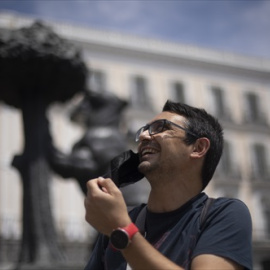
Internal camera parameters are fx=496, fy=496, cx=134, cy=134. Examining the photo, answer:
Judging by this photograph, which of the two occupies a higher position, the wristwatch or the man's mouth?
the man's mouth

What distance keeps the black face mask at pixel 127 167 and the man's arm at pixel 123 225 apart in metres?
0.16

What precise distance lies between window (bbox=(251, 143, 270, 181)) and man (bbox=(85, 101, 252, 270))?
22.0 meters

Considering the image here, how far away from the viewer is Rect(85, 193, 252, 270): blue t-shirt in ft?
3.84

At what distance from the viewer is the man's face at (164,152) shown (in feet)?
4.49

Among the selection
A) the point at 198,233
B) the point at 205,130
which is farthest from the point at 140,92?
the point at 198,233

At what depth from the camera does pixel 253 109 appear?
80.9 ft

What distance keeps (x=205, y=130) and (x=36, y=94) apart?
294cm

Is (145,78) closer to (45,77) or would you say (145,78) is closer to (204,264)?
(45,77)

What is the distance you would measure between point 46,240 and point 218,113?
20.6 meters

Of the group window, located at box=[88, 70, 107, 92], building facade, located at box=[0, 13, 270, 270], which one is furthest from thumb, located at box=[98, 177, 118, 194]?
window, located at box=[88, 70, 107, 92]

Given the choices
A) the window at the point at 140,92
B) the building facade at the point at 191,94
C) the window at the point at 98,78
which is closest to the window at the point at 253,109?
the building facade at the point at 191,94

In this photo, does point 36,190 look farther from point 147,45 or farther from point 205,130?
point 147,45

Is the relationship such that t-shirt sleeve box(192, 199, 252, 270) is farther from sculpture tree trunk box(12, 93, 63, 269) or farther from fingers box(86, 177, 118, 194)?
sculpture tree trunk box(12, 93, 63, 269)

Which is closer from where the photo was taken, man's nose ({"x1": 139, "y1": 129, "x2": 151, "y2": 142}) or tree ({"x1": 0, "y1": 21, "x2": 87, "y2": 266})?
man's nose ({"x1": 139, "y1": 129, "x2": 151, "y2": 142})
